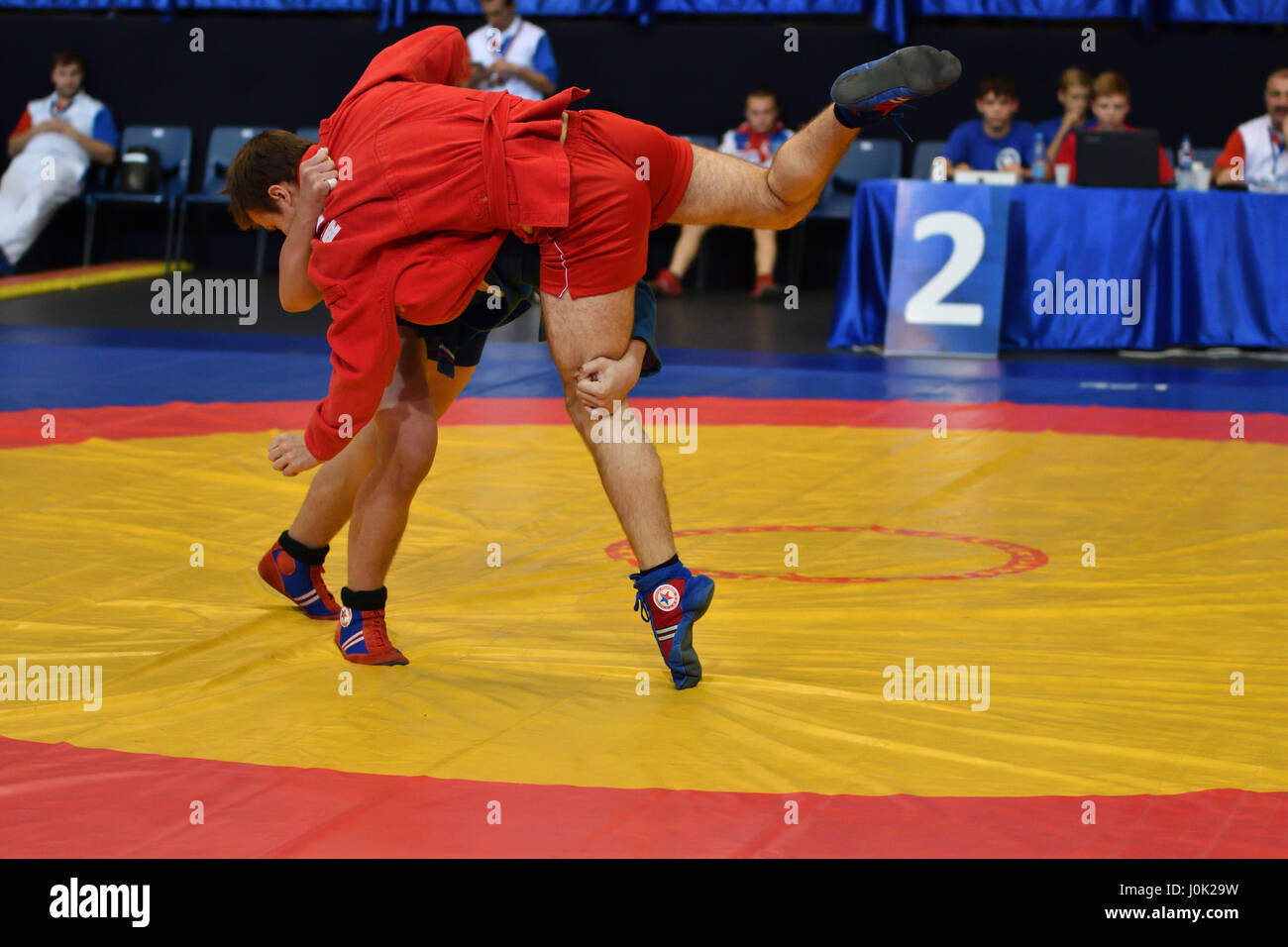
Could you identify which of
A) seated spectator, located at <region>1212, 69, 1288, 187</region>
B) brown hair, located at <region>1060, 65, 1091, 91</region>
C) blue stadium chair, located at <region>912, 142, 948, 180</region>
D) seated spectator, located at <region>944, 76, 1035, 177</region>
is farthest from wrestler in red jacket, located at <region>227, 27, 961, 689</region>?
blue stadium chair, located at <region>912, 142, 948, 180</region>

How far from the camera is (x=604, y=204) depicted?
102 inches

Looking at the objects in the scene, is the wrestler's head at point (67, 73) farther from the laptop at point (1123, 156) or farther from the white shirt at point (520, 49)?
the laptop at point (1123, 156)

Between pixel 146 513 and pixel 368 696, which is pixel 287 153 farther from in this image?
pixel 146 513

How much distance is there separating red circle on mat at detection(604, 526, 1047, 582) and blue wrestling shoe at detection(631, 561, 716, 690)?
691 millimetres

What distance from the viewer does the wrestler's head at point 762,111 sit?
29.7 ft

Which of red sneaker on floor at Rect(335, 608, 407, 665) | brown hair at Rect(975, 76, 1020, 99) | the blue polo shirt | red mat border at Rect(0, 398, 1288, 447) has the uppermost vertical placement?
brown hair at Rect(975, 76, 1020, 99)

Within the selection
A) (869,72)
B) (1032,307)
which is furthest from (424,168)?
(1032,307)

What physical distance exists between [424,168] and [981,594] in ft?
4.64

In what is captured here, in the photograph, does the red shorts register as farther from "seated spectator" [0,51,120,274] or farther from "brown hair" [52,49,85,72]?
"brown hair" [52,49,85,72]

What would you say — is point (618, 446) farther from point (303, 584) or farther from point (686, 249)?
point (686, 249)

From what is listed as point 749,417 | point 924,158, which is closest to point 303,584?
point 749,417

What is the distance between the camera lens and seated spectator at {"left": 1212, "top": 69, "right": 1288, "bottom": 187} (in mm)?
7555

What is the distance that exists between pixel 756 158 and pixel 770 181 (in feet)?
21.6

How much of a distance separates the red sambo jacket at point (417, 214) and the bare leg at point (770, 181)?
27 cm
